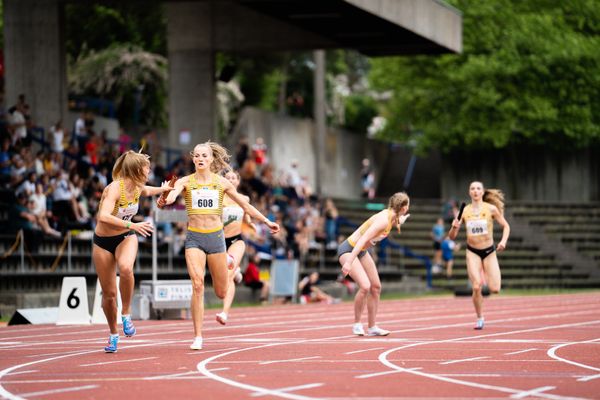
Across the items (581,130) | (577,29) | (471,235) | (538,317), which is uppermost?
(577,29)

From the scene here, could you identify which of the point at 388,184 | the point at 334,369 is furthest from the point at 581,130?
the point at 334,369

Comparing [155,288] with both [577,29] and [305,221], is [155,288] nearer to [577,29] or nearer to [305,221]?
[305,221]

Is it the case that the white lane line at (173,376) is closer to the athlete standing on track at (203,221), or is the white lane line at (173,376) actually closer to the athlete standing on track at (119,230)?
the athlete standing on track at (119,230)

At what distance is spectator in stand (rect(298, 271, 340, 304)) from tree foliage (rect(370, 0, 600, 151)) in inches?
835

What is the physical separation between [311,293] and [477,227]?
13607 mm

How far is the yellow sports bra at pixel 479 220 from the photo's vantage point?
21109 mm

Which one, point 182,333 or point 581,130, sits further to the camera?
point 581,130

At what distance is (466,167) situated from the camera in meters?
58.3

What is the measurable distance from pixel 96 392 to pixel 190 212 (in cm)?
452

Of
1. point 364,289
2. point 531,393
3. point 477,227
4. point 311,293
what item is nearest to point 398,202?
point 364,289

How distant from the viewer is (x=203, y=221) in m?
15.7

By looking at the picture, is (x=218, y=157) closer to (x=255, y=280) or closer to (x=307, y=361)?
(x=307, y=361)

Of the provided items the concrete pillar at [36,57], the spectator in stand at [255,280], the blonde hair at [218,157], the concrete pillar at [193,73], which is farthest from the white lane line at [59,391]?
the concrete pillar at [193,73]

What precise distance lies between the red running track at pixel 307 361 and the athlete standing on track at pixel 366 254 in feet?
1.76
